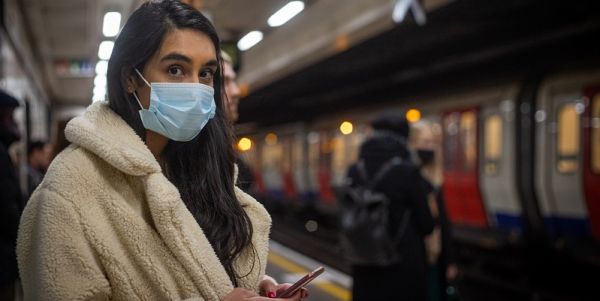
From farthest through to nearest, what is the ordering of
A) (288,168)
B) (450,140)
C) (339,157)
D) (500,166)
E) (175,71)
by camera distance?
(288,168) → (339,157) → (450,140) → (500,166) → (175,71)

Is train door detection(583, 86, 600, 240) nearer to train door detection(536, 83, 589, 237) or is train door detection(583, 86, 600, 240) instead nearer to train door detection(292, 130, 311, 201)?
train door detection(536, 83, 589, 237)

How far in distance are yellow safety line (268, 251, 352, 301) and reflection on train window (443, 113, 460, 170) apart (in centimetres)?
378

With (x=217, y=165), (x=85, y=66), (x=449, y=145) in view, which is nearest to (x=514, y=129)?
(x=449, y=145)

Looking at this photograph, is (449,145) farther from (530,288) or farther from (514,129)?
(530,288)

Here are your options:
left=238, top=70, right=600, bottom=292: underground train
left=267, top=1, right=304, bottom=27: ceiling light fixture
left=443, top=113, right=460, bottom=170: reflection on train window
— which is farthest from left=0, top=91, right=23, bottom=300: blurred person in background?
left=267, top=1, right=304, bottom=27: ceiling light fixture

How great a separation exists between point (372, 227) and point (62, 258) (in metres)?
2.05

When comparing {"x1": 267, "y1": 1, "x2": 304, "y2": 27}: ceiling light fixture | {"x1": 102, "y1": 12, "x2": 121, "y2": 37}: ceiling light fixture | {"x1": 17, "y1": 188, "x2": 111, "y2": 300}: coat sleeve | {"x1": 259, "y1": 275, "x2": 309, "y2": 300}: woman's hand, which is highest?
{"x1": 267, "y1": 1, "x2": 304, "y2": 27}: ceiling light fixture

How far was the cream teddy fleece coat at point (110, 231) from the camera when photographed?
1236 mm

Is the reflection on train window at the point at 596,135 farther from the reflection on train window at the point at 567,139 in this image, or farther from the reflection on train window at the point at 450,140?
the reflection on train window at the point at 450,140

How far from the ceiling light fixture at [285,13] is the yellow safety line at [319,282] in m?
4.82

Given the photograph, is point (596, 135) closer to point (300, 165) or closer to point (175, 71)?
point (175, 71)

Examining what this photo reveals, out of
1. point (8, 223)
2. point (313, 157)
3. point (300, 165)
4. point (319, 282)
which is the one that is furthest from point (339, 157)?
point (8, 223)

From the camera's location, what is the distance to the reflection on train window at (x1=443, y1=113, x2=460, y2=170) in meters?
9.94

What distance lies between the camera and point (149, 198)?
52.2 inches
